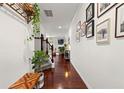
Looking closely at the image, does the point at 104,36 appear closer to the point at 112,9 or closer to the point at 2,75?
the point at 112,9

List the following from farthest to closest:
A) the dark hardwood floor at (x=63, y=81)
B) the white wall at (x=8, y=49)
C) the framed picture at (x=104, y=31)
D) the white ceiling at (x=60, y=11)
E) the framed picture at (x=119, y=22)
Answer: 1. the white ceiling at (x=60, y=11)
2. the dark hardwood floor at (x=63, y=81)
3. the framed picture at (x=104, y=31)
4. the white wall at (x=8, y=49)
5. the framed picture at (x=119, y=22)

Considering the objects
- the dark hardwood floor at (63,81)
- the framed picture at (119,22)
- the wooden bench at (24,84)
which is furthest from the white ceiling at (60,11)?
the framed picture at (119,22)

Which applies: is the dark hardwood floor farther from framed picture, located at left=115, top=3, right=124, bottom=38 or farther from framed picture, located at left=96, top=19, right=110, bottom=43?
framed picture, located at left=115, top=3, right=124, bottom=38

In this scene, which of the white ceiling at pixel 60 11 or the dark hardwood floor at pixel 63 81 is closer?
the dark hardwood floor at pixel 63 81

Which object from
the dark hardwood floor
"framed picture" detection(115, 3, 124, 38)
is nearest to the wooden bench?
the dark hardwood floor

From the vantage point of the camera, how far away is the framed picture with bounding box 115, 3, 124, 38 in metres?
1.36

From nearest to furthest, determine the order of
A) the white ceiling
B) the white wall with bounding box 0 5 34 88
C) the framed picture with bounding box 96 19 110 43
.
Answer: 1. the white wall with bounding box 0 5 34 88
2. the framed picture with bounding box 96 19 110 43
3. the white ceiling

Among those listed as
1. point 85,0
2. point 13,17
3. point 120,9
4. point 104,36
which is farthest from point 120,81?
point 13,17

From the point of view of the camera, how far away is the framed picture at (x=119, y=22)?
136 cm

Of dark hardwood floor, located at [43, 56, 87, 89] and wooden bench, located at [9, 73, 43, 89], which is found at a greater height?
wooden bench, located at [9, 73, 43, 89]

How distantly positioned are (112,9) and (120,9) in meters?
0.22

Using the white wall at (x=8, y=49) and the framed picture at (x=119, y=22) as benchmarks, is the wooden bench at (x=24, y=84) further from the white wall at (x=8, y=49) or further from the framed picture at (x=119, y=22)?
the framed picture at (x=119, y=22)

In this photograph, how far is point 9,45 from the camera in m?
1.73

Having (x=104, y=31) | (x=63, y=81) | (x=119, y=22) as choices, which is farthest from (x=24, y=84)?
(x=63, y=81)
